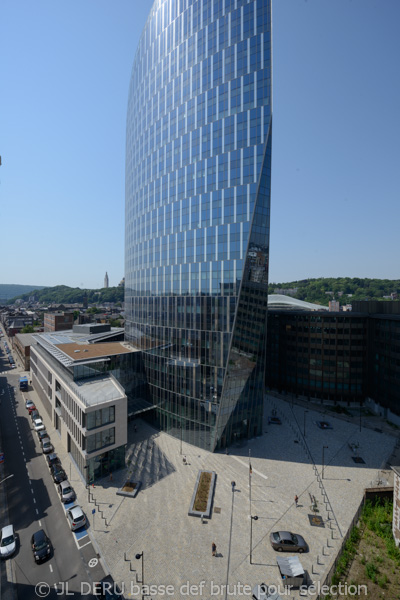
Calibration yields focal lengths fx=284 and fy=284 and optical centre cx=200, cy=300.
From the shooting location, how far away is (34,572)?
28.0 meters

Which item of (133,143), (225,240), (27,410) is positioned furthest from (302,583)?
(133,143)

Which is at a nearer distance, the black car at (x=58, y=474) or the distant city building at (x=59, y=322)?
the black car at (x=58, y=474)

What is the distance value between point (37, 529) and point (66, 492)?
5435mm

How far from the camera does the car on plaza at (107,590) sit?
80.7 feet

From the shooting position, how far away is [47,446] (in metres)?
50.9

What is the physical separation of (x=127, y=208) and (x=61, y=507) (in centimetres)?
7457

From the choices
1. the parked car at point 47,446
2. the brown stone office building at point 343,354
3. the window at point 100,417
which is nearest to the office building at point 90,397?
the window at point 100,417

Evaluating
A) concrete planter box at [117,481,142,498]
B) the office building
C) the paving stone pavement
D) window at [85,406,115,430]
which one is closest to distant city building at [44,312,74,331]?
the office building

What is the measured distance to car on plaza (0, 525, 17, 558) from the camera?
29572 mm

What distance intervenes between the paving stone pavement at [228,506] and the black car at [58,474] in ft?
5.37

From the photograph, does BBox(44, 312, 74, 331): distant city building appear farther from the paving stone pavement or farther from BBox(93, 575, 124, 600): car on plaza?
BBox(93, 575, 124, 600): car on plaza

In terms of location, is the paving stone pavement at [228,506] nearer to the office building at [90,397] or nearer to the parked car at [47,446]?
the parked car at [47,446]

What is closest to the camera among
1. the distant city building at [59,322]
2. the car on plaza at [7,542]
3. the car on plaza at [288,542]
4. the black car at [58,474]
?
the car on plaza at [7,542]

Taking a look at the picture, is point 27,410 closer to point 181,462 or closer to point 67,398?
point 67,398
